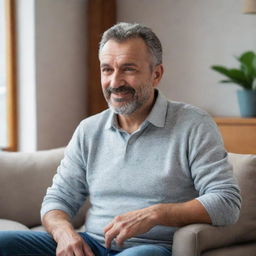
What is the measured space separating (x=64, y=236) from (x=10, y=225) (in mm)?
664

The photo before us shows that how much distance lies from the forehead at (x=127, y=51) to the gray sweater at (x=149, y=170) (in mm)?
182

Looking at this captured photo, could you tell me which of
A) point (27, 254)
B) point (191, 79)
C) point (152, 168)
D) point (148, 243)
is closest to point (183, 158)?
point (152, 168)

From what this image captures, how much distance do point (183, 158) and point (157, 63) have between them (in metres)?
0.40

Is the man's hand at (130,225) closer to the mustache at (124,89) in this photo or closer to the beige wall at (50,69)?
the mustache at (124,89)

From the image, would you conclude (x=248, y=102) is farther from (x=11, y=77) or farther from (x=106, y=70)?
(x=106, y=70)

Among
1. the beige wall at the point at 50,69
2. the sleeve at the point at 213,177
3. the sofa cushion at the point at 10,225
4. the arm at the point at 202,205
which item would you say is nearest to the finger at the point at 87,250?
the arm at the point at 202,205

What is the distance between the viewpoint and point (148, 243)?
6.91 ft

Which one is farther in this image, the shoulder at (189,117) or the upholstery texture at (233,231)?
the shoulder at (189,117)

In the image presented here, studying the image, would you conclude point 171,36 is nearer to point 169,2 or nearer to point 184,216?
point 169,2

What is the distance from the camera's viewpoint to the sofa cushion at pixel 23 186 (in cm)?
286

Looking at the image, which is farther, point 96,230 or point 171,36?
point 171,36

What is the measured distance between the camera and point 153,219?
1.98 m

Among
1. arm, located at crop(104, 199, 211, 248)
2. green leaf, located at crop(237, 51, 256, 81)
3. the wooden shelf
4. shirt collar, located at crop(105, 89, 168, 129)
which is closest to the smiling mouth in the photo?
shirt collar, located at crop(105, 89, 168, 129)

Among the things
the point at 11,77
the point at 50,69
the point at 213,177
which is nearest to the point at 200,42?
the point at 50,69
